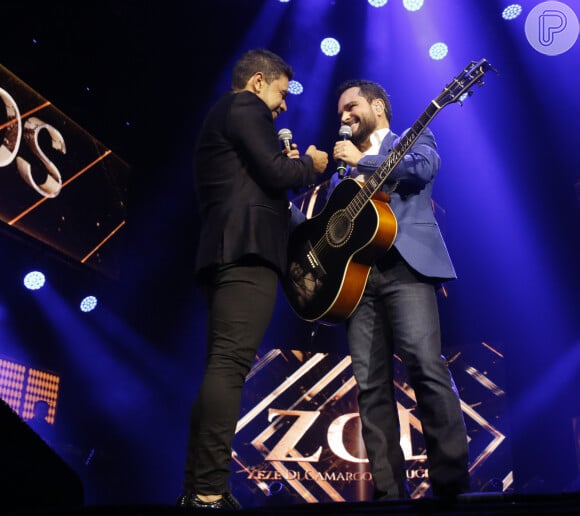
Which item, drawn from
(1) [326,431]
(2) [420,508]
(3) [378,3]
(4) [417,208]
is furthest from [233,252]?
(3) [378,3]

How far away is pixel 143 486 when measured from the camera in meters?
6.56

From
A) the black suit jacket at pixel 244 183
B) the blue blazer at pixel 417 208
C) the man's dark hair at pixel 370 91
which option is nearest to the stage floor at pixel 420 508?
the black suit jacket at pixel 244 183

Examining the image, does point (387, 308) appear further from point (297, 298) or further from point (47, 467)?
point (47, 467)

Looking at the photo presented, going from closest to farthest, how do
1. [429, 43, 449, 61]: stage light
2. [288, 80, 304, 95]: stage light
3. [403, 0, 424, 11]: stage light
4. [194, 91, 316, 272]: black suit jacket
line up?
[194, 91, 316, 272]: black suit jacket
[403, 0, 424, 11]: stage light
[429, 43, 449, 61]: stage light
[288, 80, 304, 95]: stage light

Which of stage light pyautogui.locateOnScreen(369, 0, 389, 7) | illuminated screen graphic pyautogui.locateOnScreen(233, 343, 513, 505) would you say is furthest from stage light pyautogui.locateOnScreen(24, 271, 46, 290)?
stage light pyautogui.locateOnScreen(369, 0, 389, 7)

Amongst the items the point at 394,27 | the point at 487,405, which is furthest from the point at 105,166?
the point at 487,405

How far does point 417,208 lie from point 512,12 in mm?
4005

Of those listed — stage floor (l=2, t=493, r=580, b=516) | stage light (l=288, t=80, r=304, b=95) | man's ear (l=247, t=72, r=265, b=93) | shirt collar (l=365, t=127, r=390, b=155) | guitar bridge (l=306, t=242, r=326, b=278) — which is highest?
stage light (l=288, t=80, r=304, b=95)

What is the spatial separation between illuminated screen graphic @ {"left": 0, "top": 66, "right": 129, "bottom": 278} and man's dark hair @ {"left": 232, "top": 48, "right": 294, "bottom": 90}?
3.19m

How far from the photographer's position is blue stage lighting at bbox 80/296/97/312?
6.55 meters

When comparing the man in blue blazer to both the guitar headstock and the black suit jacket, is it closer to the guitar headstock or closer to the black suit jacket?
the guitar headstock

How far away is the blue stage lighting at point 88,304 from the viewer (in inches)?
258

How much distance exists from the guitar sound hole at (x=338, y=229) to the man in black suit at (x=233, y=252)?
32 cm

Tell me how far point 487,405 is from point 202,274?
402cm
